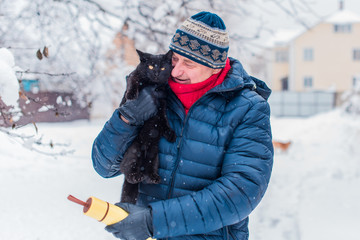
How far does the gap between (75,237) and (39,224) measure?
55cm

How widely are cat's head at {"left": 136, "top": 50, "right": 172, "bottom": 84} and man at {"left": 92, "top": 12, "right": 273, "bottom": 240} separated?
66mm

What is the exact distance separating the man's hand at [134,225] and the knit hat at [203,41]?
0.88 m

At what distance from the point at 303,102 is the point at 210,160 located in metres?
31.1


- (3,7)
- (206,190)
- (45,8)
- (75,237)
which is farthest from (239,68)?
(45,8)

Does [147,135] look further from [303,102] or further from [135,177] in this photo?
[303,102]

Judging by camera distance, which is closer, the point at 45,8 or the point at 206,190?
the point at 206,190

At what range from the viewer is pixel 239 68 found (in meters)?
2.11

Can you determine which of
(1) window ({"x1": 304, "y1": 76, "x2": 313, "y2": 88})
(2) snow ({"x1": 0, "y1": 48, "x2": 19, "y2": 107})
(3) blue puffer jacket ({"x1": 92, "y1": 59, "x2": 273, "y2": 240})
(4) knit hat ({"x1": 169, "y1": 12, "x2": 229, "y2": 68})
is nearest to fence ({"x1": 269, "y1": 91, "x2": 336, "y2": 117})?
(1) window ({"x1": 304, "y1": 76, "x2": 313, "y2": 88})

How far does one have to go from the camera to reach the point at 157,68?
7.00 ft

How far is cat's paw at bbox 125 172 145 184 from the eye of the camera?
6.66ft

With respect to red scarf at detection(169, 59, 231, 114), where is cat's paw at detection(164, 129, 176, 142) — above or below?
below

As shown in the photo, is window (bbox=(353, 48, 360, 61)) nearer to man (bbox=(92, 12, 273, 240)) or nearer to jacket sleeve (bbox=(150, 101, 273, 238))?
man (bbox=(92, 12, 273, 240))

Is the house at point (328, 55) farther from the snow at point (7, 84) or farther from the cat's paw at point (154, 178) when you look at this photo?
the cat's paw at point (154, 178)

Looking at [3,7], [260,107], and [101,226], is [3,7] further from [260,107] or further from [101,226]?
[260,107]
